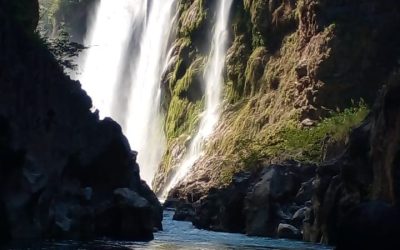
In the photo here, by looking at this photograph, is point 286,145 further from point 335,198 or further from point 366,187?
point 366,187

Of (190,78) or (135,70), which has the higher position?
(135,70)

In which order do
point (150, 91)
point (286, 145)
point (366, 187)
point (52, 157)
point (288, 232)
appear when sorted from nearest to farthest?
point (366, 187) → point (52, 157) → point (288, 232) → point (286, 145) → point (150, 91)

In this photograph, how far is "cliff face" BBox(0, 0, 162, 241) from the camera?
34.0 m

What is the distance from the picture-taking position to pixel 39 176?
1379 inches

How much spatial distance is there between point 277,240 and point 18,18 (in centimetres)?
1718

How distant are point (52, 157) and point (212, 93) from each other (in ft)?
217

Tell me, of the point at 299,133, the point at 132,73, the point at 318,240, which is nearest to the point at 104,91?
the point at 132,73

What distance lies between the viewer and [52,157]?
37.9 meters

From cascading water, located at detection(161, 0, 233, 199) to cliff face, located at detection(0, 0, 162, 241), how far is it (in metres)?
53.7

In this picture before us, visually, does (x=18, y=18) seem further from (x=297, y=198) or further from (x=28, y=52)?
(x=297, y=198)

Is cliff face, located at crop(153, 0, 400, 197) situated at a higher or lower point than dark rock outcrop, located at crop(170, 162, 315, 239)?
higher

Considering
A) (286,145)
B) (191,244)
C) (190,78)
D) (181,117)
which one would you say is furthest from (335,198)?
(181,117)

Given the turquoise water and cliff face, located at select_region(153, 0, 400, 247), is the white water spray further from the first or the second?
the turquoise water

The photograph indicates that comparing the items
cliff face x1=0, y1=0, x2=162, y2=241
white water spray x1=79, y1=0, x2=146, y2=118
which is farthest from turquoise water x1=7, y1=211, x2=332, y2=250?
white water spray x1=79, y1=0, x2=146, y2=118
